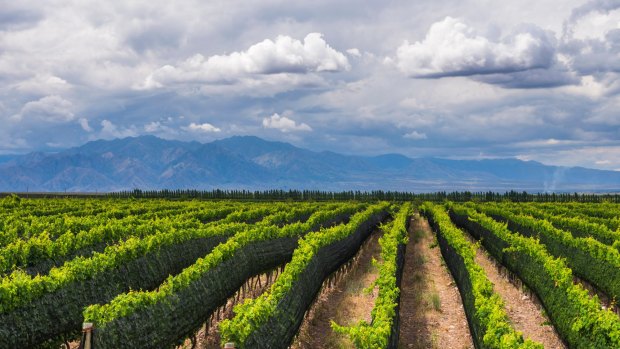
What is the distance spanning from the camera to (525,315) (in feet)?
71.1

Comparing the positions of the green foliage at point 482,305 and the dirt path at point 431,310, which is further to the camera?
the dirt path at point 431,310

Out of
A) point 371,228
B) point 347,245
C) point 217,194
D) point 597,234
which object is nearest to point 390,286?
point 347,245

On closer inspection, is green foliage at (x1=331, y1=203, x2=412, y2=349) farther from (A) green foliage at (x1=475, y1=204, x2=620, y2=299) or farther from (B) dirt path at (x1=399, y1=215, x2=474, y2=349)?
(A) green foliage at (x1=475, y1=204, x2=620, y2=299)

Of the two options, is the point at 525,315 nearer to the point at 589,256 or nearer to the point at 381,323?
the point at 589,256

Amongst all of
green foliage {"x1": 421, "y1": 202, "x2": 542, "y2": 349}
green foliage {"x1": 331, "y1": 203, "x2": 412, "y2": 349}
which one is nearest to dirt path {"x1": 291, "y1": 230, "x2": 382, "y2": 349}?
green foliage {"x1": 331, "y1": 203, "x2": 412, "y2": 349}

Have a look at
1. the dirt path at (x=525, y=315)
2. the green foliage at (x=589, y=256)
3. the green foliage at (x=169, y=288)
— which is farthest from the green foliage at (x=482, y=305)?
the green foliage at (x=169, y=288)

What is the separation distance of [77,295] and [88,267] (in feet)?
3.83

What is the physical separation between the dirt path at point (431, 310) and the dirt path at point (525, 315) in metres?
1.95

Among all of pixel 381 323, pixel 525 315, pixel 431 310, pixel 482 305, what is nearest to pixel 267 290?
pixel 381 323

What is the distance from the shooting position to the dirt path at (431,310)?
1795 cm

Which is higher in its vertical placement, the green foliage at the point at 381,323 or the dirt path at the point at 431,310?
the green foliage at the point at 381,323

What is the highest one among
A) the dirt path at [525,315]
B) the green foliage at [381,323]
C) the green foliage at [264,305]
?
the green foliage at [264,305]

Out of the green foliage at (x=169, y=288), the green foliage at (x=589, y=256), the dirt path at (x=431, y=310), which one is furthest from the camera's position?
the green foliage at (x=589, y=256)

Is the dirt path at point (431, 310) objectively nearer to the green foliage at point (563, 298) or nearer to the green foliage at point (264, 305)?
the green foliage at point (563, 298)
